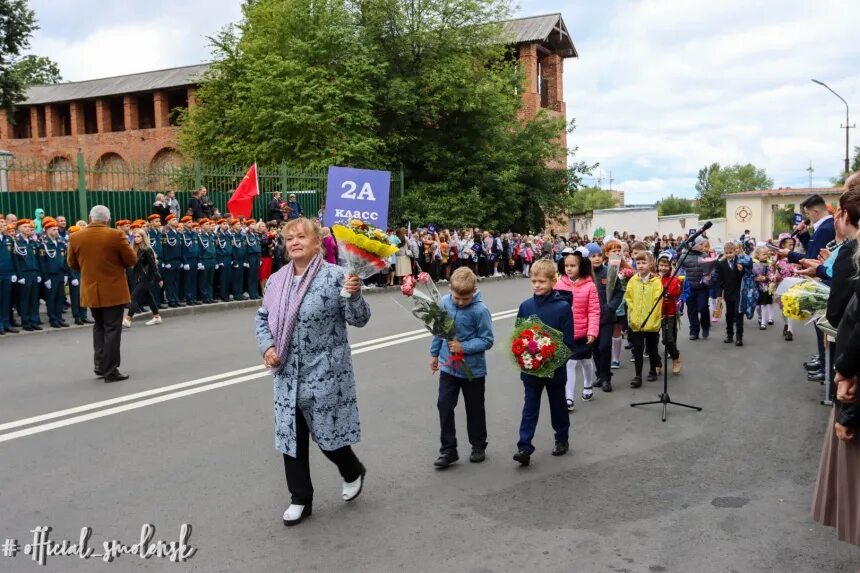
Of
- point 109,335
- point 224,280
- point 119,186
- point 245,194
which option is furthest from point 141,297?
point 245,194

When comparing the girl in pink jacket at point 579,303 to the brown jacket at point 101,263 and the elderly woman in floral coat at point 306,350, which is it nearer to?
the elderly woman in floral coat at point 306,350

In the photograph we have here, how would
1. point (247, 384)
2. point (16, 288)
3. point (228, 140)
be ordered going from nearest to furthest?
point (247, 384)
point (16, 288)
point (228, 140)

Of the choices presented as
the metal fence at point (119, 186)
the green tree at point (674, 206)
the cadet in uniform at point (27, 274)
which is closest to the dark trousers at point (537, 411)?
the cadet in uniform at point (27, 274)

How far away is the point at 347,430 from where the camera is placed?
5023 mm

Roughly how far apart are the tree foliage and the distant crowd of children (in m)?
17.3

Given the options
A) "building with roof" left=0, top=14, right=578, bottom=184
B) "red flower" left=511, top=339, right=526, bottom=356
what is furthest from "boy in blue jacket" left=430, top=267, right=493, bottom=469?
"building with roof" left=0, top=14, right=578, bottom=184

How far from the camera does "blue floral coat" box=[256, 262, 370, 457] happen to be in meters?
4.88

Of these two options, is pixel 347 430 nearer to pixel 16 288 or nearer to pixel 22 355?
pixel 22 355

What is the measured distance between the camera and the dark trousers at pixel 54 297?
47.2 feet

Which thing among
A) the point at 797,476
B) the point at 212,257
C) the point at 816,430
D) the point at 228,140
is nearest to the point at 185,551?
the point at 797,476

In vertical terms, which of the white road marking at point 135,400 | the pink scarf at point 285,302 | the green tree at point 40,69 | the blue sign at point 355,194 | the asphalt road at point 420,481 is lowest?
the asphalt road at point 420,481

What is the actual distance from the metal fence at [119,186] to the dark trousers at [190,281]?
10.6ft

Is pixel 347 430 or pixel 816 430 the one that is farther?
pixel 816 430

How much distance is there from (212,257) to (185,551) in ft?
45.6
